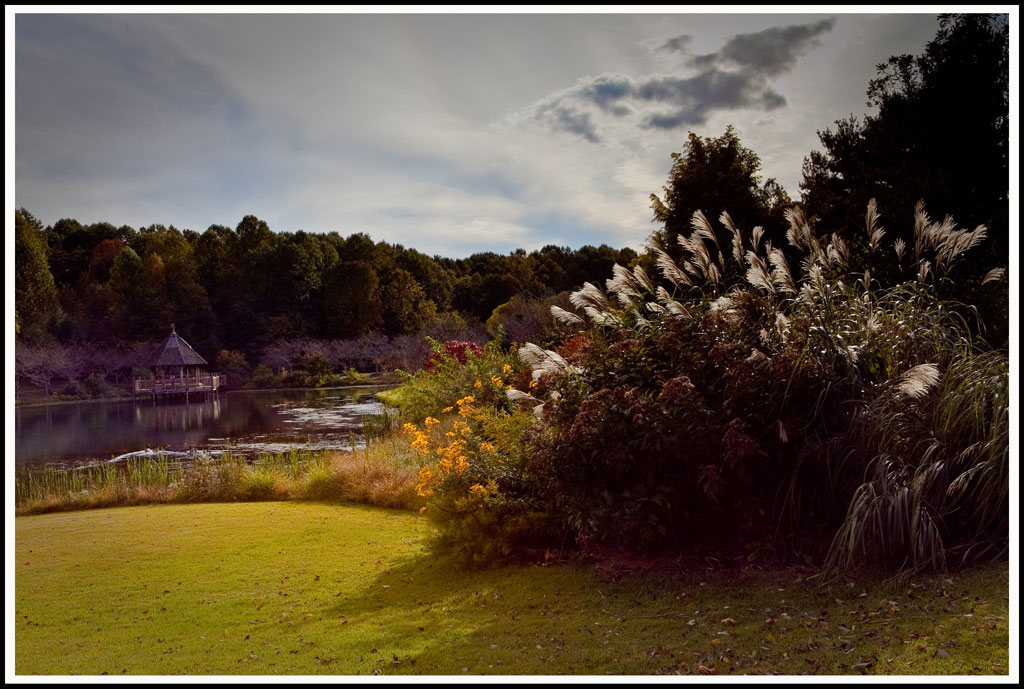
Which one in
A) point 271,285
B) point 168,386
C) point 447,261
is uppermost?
point 447,261

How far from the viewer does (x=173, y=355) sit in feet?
67.6

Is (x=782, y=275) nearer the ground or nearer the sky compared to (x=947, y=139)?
nearer the ground

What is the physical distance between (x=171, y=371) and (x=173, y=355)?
1050mm

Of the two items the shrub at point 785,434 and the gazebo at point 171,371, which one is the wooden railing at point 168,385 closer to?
the gazebo at point 171,371

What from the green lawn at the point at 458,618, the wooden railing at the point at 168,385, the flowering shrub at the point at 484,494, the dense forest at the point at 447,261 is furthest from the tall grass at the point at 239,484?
the wooden railing at the point at 168,385

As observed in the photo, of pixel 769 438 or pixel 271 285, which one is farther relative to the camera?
pixel 271 285

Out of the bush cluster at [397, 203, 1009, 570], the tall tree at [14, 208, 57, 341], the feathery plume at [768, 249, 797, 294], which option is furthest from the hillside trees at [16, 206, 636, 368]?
the bush cluster at [397, 203, 1009, 570]

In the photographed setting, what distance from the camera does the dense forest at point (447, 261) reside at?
7855mm

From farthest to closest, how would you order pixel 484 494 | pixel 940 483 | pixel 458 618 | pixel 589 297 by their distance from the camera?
pixel 589 297
pixel 484 494
pixel 458 618
pixel 940 483

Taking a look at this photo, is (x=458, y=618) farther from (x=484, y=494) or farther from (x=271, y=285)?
(x=271, y=285)

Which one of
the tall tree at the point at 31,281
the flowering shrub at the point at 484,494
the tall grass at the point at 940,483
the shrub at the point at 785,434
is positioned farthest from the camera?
the tall tree at the point at 31,281

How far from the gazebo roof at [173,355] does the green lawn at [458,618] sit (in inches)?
652

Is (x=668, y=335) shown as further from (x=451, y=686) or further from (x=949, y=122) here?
(x=949, y=122)

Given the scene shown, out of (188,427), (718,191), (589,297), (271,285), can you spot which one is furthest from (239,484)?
(271,285)
